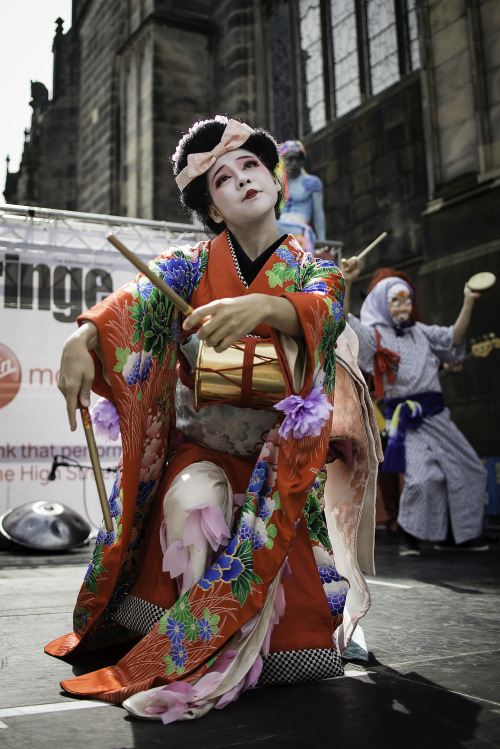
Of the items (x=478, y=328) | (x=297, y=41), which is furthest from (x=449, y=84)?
(x=297, y=41)

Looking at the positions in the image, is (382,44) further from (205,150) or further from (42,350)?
(205,150)

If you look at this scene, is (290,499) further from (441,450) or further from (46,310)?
(46,310)

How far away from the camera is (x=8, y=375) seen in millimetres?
6184

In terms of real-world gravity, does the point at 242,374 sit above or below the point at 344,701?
above

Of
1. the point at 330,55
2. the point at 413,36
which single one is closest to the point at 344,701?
the point at 413,36

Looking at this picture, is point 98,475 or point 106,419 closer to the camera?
point 98,475

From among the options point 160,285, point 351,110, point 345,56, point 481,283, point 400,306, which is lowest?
point 160,285

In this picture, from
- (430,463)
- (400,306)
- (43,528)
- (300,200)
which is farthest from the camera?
(300,200)

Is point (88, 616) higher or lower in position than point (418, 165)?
lower

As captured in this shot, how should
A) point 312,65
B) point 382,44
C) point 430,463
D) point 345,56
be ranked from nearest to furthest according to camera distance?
point 430,463
point 382,44
point 345,56
point 312,65

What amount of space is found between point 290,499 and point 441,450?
125 inches

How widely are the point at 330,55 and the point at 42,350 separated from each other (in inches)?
279

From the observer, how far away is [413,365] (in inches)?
187

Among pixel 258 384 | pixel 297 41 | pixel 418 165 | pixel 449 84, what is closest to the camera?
pixel 258 384
